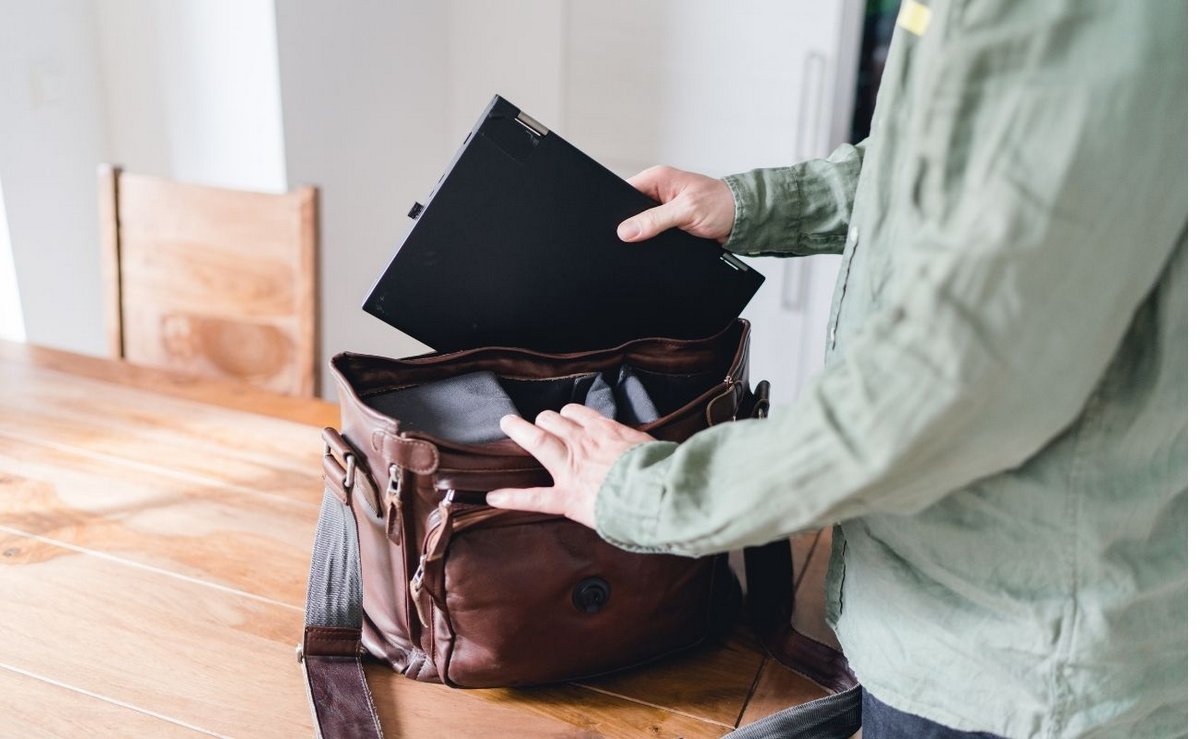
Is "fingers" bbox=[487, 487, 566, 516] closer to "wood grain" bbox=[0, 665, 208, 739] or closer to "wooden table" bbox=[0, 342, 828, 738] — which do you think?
"wooden table" bbox=[0, 342, 828, 738]

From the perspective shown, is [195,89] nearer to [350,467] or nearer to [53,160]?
[53,160]

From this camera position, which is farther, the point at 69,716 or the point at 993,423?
the point at 69,716

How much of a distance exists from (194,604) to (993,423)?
72 centimetres

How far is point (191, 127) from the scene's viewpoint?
7.80ft

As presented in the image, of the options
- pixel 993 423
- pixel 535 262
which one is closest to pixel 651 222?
pixel 535 262

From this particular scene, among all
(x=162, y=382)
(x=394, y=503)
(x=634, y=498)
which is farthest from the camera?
(x=162, y=382)

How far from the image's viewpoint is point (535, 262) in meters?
0.88

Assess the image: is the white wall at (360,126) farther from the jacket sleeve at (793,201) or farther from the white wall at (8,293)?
the jacket sleeve at (793,201)

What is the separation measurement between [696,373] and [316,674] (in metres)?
0.41

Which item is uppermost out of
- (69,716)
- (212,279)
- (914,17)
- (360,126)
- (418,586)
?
(914,17)

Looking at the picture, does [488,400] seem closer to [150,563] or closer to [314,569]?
[314,569]

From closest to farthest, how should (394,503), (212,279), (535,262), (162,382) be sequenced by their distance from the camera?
1. (394,503)
2. (535,262)
3. (162,382)
4. (212,279)

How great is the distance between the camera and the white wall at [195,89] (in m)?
2.23

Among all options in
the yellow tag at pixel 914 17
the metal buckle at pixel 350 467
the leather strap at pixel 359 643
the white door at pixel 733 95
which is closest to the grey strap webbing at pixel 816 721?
the leather strap at pixel 359 643
